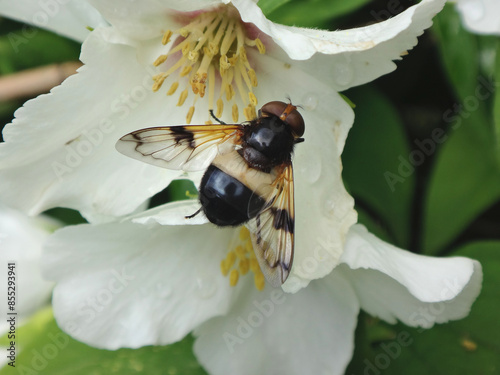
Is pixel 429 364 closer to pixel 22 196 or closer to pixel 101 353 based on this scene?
pixel 101 353

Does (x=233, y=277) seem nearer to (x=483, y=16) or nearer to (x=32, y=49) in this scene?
(x=483, y=16)

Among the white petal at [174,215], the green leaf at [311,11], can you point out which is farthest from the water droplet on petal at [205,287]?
the green leaf at [311,11]

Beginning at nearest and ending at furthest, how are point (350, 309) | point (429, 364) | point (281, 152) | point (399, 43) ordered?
point (399, 43) → point (281, 152) → point (350, 309) → point (429, 364)

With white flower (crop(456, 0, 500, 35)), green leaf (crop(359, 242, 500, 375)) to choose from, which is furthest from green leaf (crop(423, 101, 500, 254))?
white flower (crop(456, 0, 500, 35))

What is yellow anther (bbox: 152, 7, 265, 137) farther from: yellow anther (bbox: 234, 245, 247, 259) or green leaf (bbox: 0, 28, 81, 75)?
green leaf (bbox: 0, 28, 81, 75)

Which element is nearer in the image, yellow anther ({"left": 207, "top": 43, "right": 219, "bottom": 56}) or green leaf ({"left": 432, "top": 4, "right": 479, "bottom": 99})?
yellow anther ({"left": 207, "top": 43, "right": 219, "bottom": 56})

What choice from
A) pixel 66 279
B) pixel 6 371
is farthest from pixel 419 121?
pixel 6 371

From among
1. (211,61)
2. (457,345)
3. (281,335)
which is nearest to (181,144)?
(211,61)
